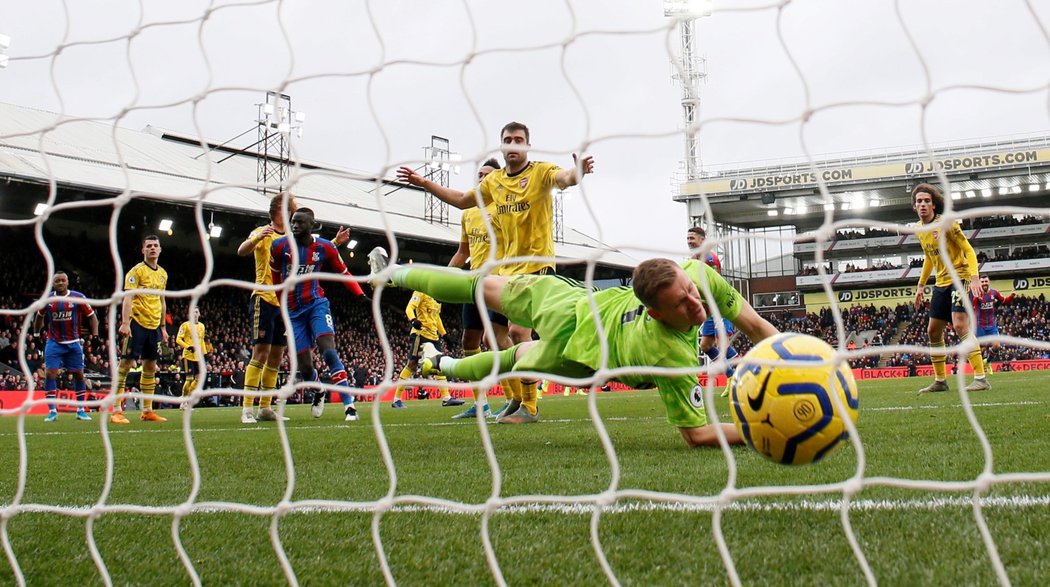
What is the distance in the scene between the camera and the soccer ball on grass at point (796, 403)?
2.25 m

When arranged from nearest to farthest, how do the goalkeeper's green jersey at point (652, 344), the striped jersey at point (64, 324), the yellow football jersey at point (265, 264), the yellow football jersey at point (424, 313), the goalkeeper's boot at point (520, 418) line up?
the goalkeeper's green jersey at point (652, 344) < the goalkeeper's boot at point (520, 418) < the yellow football jersey at point (265, 264) < the striped jersey at point (64, 324) < the yellow football jersey at point (424, 313)

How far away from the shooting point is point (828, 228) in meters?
1.79

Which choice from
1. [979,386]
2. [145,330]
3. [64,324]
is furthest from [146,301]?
[979,386]

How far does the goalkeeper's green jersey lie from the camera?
3.52 metres

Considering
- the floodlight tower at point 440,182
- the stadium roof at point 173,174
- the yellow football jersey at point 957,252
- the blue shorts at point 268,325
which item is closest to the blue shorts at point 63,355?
the blue shorts at point 268,325

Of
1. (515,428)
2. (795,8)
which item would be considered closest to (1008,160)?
(515,428)

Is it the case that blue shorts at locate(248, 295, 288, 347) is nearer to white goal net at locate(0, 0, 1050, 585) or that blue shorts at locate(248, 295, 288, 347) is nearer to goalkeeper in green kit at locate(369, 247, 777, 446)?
white goal net at locate(0, 0, 1050, 585)

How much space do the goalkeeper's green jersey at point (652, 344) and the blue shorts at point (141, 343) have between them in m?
5.82

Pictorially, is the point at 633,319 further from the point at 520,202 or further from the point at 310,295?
the point at 310,295

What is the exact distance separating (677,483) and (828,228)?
4.28ft

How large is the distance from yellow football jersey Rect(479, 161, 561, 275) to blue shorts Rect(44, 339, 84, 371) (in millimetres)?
6116

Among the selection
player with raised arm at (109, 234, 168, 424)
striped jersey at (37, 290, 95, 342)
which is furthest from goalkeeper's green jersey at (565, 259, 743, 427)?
striped jersey at (37, 290, 95, 342)

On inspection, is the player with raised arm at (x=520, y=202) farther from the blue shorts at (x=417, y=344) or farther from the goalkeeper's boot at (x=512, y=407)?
the blue shorts at (x=417, y=344)

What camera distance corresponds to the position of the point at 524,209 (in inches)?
215
